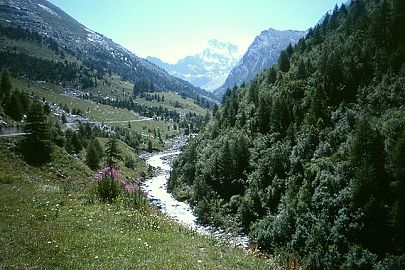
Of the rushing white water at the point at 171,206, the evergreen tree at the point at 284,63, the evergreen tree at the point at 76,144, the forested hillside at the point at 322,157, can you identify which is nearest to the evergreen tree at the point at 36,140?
the rushing white water at the point at 171,206

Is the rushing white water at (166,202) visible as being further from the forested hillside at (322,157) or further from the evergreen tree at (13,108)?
the evergreen tree at (13,108)

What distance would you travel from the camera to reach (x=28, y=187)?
31203 millimetres

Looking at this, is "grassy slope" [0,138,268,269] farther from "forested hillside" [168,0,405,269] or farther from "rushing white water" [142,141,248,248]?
"rushing white water" [142,141,248,248]

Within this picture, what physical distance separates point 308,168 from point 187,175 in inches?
2263

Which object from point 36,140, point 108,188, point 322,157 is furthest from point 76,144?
point 108,188

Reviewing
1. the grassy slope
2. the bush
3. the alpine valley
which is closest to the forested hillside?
the alpine valley

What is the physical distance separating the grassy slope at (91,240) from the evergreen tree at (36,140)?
131 feet

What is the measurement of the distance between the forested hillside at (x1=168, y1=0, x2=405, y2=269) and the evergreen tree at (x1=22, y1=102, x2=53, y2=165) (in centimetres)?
4029

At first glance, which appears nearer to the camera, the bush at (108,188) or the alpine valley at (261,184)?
the alpine valley at (261,184)

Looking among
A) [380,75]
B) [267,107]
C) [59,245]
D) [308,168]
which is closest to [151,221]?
[59,245]

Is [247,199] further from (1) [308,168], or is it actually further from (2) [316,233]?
(2) [316,233]

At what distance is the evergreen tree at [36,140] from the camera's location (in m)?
65.6

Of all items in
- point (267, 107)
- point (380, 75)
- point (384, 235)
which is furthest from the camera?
point (267, 107)

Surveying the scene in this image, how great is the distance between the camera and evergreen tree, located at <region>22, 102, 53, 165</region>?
65562 mm
